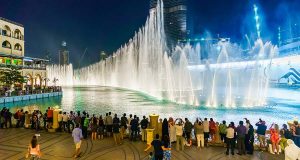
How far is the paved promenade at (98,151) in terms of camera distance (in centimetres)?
1009

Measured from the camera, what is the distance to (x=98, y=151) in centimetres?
1086

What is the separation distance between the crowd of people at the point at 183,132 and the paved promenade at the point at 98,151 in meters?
0.45

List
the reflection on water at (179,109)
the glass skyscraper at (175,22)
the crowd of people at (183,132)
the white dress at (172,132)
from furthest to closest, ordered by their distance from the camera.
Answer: the glass skyscraper at (175,22) → the reflection on water at (179,109) → the white dress at (172,132) → the crowd of people at (183,132)

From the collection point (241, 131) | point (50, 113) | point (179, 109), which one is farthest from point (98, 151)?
point (179, 109)

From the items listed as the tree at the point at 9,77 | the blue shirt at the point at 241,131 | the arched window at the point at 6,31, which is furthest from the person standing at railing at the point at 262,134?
the arched window at the point at 6,31

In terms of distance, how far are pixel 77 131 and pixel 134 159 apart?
9.31 ft

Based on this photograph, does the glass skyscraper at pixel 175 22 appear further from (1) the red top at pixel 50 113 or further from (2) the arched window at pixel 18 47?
(1) the red top at pixel 50 113

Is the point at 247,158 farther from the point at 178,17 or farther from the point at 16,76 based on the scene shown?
the point at 178,17

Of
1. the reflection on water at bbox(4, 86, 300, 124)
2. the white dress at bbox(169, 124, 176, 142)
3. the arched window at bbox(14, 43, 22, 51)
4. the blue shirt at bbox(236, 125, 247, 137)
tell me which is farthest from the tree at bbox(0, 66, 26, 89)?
the blue shirt at bbox(236, 125, 247, 137)

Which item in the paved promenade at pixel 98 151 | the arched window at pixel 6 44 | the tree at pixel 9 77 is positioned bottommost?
the paved promenade at pixel 98 151

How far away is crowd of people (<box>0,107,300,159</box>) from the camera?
1059 centimetres

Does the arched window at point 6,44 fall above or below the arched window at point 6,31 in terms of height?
→ below

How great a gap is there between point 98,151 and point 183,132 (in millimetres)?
4449

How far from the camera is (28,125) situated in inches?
615
